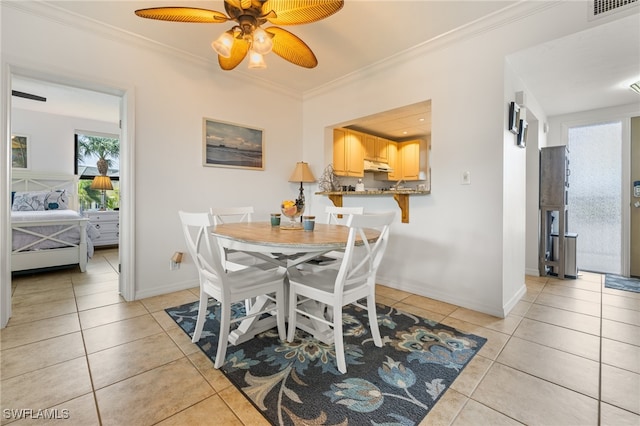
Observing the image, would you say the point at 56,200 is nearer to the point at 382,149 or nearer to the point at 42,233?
the point at 42,233

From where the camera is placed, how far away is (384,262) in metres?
3.19

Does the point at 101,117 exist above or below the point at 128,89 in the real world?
above

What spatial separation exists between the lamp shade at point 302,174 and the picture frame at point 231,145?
450mm

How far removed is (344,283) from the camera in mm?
1611

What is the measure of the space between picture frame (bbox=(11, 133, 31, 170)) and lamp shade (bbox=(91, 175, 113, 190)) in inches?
35.8

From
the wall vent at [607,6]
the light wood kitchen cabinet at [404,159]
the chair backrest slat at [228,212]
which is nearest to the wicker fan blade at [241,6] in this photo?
the chair backrest slat at [228,212]

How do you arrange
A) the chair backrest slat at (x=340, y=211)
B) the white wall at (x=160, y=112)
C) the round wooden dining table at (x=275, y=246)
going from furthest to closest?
the chair backrest slat at (x=340, y=211)
the white wall at (x=160, y=112)
the round wooden dining table at (x=275, y=246)

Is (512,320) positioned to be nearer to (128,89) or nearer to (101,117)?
(128,89)

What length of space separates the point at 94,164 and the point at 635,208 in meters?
8.96

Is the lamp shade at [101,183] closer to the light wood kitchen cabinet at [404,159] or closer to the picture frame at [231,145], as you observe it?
the picture frame at [231,145]

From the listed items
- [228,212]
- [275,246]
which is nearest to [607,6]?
[275,246]

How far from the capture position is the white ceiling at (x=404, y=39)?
2135 millimetres

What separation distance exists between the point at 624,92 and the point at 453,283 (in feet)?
10.2

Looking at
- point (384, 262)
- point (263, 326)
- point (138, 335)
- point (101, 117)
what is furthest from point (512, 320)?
point (101, 117)
